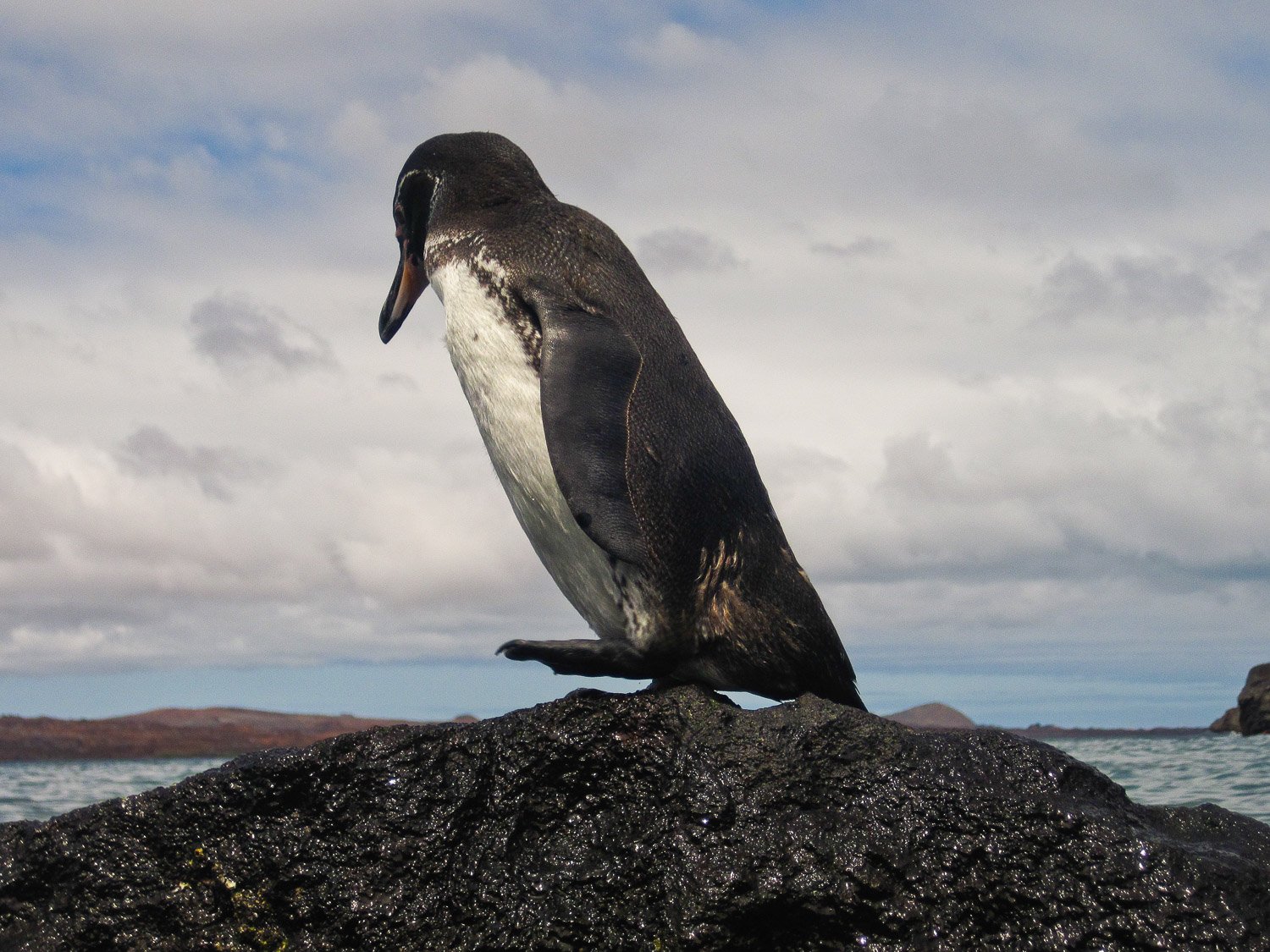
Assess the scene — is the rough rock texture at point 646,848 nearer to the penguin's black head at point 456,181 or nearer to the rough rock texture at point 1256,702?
the penguin's black head at point 456,181

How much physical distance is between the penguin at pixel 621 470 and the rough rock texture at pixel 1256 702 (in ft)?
94.3

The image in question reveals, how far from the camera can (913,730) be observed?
3.76 meters

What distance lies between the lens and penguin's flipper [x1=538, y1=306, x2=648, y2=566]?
3930 mm

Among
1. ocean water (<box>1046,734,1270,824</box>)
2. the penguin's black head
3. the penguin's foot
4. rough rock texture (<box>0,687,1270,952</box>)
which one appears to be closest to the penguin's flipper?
the penguin's foot

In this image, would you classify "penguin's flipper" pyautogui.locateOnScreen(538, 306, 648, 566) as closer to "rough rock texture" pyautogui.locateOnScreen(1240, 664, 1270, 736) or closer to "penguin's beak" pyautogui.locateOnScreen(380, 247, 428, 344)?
"penguin's beak" pyautogui.locateOnScreen(380, 247, 428, 344)

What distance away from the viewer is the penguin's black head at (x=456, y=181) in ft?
16.2

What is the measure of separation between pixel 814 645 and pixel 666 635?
0.52 m

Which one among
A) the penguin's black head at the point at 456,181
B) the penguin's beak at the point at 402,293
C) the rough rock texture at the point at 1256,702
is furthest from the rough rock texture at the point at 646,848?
the rough rock texture at the point at 1256,702

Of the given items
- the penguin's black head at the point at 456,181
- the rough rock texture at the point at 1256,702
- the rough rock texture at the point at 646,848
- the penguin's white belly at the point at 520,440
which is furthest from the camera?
the rough rock texture at the point at 1256,702

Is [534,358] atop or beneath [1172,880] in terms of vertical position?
atop

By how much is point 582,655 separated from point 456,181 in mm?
2084

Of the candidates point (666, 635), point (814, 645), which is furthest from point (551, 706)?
point (814, 645)

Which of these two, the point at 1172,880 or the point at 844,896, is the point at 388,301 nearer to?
the point at 844,896

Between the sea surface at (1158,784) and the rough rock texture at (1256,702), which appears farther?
the rough rock texture at (1256,702)
